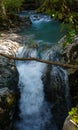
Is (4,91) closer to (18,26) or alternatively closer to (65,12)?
(65,12)

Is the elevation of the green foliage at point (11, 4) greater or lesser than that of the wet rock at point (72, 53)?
lesser

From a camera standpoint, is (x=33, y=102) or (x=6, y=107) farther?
(x=33, y=102)

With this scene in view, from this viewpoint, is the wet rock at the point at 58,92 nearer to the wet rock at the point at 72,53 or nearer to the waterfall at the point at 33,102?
the waterfall at the point at 33,102

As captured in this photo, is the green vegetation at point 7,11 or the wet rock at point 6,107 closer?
the wet rock at point 6,107

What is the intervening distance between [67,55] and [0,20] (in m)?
8.59

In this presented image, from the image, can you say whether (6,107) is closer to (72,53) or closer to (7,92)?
(7,92)

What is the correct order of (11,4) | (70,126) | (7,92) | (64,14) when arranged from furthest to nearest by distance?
(11,4) < (7,92) < (70,126) < (64,14)

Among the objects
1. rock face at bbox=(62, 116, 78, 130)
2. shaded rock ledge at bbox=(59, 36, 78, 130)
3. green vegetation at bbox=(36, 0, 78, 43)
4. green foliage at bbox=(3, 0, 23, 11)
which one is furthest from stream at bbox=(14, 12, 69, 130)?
green foliage at bbox=(3, 0, 23, 11)

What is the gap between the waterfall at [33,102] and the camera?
7.79 meters

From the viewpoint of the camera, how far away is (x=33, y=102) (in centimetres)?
819

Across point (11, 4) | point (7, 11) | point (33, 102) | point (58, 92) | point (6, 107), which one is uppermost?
point (6, 107)

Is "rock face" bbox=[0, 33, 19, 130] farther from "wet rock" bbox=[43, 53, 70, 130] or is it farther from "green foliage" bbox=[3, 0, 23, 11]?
"green foliage" bbox=[3, 0, 23, 11]

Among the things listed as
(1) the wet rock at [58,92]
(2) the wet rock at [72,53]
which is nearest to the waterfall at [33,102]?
(1) the wet rock at [58,92]

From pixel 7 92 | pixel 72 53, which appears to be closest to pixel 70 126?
pixel 7 92
